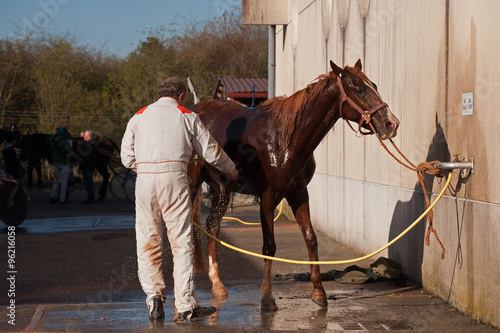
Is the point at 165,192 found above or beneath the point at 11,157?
beneath

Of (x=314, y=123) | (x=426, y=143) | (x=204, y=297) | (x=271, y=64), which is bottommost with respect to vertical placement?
(x=204, y=297)

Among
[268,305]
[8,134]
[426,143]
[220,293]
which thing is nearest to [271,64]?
[8,134]

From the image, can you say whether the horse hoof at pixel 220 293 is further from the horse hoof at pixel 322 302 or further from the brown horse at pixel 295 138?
the horse hoof at pixel 322 302

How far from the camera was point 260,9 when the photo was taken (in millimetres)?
15797

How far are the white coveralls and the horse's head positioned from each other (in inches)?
54.2

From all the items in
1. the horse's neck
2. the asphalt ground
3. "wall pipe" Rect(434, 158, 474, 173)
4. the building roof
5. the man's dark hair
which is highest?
the building roof

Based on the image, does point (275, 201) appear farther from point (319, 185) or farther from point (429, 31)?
point (319, 185)

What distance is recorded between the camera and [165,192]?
5562 millimetres

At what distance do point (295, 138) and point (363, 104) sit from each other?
0.76m

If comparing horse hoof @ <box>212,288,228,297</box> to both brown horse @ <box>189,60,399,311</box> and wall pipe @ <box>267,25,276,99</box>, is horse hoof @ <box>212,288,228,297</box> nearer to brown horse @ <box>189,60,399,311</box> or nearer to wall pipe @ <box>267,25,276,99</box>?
brown horse @ <box>189,60,399,311</box>

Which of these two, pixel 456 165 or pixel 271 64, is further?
pixel 271 64

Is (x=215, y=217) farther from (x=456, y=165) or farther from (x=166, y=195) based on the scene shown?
(x=456, y=165)

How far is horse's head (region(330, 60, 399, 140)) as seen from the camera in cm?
595

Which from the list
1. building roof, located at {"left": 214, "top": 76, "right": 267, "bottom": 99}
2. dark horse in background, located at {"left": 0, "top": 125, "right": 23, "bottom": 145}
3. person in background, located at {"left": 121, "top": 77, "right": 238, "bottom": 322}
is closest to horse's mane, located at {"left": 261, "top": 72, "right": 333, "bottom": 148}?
person in background, located at {"left": 121, "top": 77, "right": 238, "bottom": 322}
